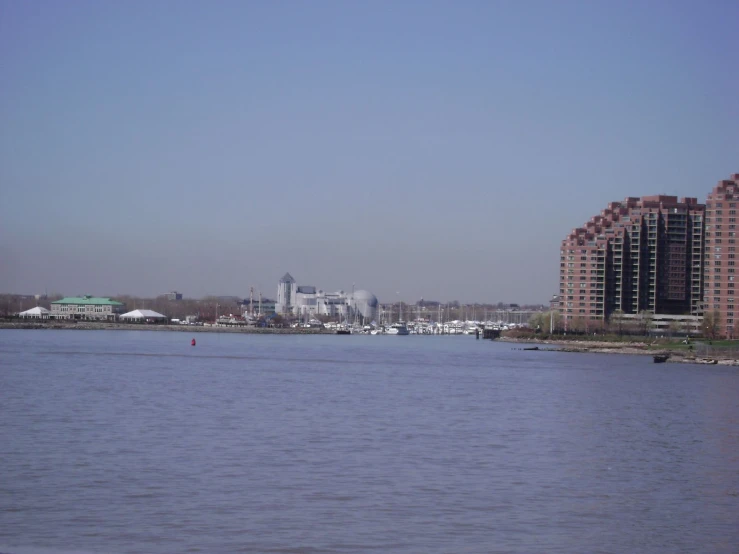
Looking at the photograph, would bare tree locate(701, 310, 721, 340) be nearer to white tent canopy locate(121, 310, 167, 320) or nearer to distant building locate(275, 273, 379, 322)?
white tent canopy locate(121, 310, 167, 320)

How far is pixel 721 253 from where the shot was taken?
8106 centimetres

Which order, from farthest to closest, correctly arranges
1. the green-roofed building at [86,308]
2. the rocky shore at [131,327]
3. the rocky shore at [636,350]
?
1. the green-roofed building at [86,308]
2. the rocky shore at [131,327]
3. the rocky shore at [636,350]

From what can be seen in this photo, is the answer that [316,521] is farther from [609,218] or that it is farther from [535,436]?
[609,218]

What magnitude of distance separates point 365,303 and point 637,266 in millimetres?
86553

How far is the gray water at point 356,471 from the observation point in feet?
32.7

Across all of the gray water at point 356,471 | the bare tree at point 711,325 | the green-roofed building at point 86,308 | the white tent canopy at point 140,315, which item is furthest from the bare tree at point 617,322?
the green-roofed building at point 86,308

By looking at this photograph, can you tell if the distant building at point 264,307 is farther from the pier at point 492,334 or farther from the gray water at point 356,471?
the gray water at point 356,471

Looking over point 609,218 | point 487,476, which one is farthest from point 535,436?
point 609,218

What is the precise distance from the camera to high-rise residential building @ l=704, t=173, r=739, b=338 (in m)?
80.2

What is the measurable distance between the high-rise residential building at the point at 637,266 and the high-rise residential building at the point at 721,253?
10343mm

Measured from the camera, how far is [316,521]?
1053 cm

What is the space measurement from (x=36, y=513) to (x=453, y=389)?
68.8 feet

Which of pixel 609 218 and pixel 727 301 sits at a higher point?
pixel 609 218

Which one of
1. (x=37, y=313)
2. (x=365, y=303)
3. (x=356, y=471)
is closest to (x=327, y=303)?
(x=365, y=303)
